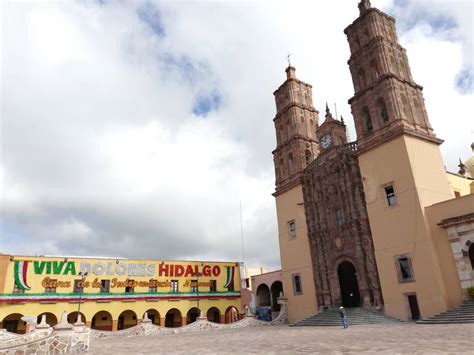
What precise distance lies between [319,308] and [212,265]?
15.1 m

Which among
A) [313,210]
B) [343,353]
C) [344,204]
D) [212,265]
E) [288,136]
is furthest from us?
[212,265]

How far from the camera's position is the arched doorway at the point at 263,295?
38.7 m

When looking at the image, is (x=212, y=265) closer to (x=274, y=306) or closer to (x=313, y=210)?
(x=274, y=306)

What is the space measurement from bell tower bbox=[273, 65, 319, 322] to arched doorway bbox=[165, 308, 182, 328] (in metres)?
13.1

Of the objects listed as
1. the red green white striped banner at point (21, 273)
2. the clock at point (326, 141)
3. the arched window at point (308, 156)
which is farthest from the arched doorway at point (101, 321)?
the clock at point (326, 141)

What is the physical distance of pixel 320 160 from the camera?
29281mm

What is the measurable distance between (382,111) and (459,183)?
8.17m

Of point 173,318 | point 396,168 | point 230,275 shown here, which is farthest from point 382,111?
point 173,318

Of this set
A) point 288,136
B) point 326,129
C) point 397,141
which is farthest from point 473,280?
point 288,136

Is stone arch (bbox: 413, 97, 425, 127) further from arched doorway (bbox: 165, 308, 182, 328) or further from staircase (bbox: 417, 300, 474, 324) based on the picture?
arched doorway (bbox: 165, 308, 182, 328)

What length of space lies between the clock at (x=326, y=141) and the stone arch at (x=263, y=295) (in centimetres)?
1708

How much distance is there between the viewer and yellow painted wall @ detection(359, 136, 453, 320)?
65.8 ft

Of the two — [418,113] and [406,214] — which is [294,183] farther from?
[406,214]

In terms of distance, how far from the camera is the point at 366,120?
26719 millimetres
